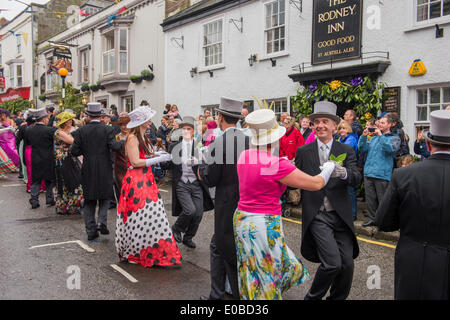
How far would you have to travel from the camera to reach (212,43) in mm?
15422

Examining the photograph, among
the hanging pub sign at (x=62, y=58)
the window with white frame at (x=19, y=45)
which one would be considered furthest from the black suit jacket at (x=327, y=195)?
the window with white frame at (x=19, y=45)

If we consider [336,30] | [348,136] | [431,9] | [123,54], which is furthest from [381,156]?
[123,54]

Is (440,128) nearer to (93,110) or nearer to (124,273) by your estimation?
(124,273)

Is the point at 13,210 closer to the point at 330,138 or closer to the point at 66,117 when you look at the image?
the point at 66,117

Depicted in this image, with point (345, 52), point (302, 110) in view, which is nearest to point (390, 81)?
point (345, 52)

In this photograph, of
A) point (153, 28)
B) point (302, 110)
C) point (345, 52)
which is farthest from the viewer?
point (153, 28)

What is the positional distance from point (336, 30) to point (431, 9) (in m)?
2.38

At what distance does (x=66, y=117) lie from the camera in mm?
7695

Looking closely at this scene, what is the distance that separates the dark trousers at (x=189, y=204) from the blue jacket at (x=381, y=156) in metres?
3.16

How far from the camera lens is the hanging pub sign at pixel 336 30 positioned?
1048cm

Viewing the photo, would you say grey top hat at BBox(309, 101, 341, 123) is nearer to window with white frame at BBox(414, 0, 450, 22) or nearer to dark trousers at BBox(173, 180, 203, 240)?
dark trousers at BBox(173, 180, 203, 240)

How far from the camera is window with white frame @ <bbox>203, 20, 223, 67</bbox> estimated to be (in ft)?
49.8

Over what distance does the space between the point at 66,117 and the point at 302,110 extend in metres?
6.50
